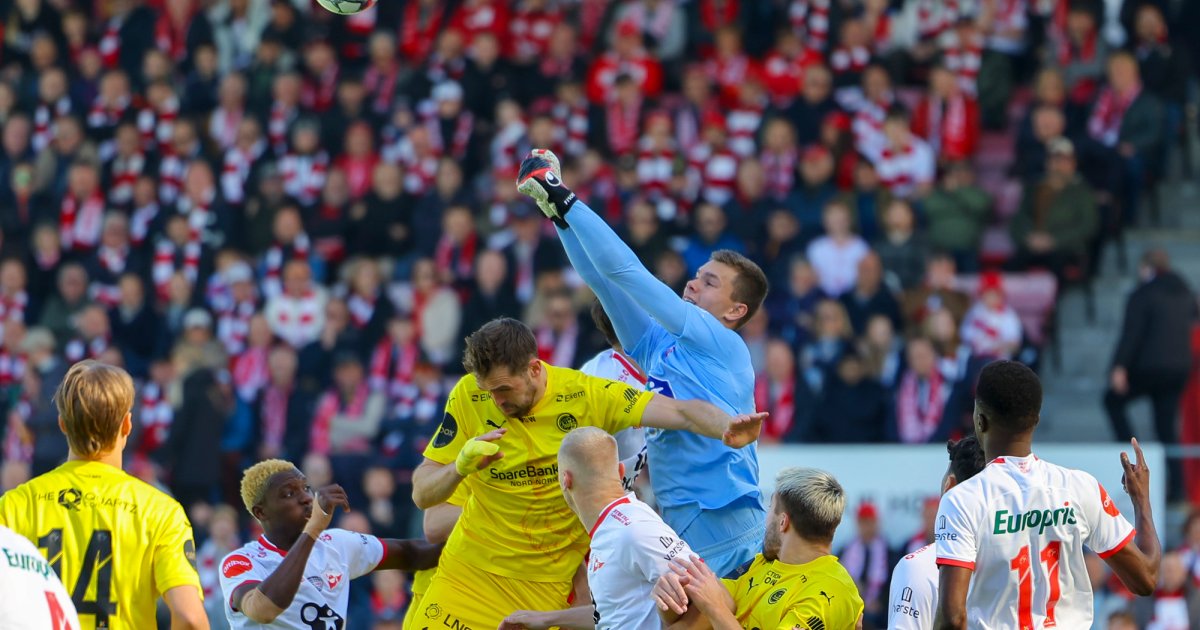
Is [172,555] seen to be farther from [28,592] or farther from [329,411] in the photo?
[329,411]

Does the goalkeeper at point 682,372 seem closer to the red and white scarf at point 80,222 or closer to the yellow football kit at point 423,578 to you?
the yellow football kit at point 423,578

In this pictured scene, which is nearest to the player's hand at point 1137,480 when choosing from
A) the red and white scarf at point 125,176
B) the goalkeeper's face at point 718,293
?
the goalkeeper's face at point 718,293

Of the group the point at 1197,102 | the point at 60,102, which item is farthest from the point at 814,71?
the point at 60,102

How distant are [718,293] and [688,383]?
0.57 m

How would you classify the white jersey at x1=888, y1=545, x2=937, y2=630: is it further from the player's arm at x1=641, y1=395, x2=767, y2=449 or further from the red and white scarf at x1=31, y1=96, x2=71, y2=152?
the red and white scarf at x1=31, y1=96, x2=71, y2=152

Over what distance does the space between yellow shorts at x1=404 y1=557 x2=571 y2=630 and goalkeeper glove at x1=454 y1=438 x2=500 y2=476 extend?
84 cm

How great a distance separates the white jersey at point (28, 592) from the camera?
5.91 m

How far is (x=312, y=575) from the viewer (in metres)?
8.51

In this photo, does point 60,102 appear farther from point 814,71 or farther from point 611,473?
point 611,473

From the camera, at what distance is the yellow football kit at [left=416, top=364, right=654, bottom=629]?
7984 millimetres

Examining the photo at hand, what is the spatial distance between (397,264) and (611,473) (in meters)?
11.5

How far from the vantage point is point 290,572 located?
7.86 meters

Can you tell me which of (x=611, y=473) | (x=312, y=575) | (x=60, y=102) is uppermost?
(x=60, y=102)

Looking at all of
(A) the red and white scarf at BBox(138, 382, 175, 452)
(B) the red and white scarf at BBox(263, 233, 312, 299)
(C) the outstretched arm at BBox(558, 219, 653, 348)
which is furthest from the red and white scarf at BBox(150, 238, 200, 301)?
(C) the outstretched arm at BBox(558, 219, 653, 348)
